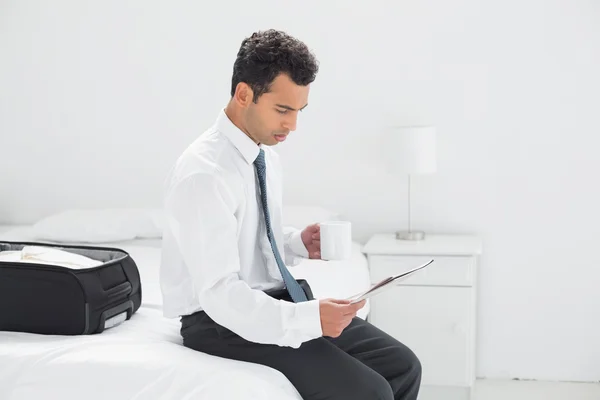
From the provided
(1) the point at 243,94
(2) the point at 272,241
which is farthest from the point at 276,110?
(2) the point at 272,241

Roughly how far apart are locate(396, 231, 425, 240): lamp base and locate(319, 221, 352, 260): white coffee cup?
1.26 meters

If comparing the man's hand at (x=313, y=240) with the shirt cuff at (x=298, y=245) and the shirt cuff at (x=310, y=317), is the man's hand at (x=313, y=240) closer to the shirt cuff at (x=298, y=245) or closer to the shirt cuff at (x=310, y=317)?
the shirt cuff at (x=298, y=245)

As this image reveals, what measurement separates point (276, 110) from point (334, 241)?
15.2 inches

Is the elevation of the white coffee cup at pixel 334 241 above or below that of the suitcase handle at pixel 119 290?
above

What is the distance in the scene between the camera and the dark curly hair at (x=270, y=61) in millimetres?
1863

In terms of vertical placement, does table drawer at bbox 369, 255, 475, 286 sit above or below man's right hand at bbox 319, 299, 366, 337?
below

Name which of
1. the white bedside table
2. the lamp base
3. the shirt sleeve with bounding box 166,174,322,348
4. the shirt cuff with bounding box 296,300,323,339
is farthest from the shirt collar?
the lamp base

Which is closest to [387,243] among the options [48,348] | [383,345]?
[383,345]

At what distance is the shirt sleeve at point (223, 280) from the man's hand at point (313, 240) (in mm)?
412

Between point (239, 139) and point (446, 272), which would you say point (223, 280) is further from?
point (446, 272)

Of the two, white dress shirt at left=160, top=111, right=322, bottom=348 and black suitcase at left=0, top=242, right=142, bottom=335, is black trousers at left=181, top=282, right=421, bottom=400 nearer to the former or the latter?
white dress shirt at left=160, top=111, right=322, bottom=348

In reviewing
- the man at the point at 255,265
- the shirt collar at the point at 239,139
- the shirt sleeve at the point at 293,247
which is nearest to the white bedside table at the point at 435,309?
the shirt sleeve at the point at 293,247

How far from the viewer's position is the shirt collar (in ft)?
6.39

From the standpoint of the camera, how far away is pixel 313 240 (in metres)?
2.19
